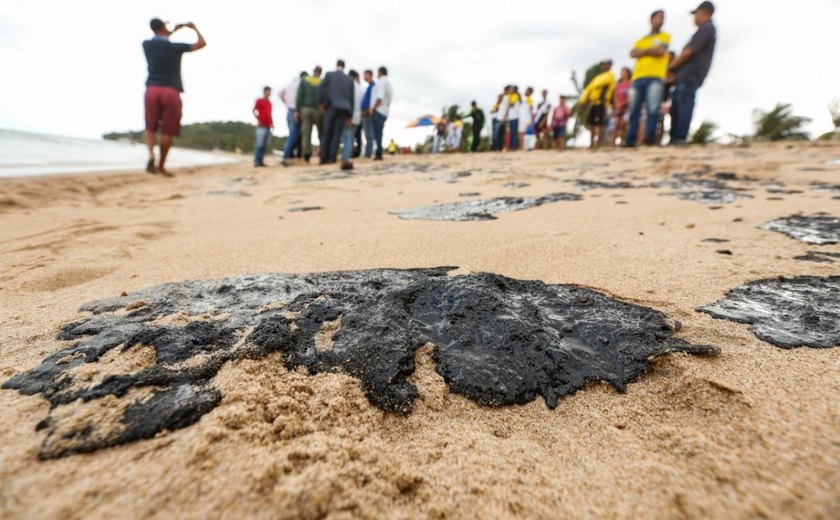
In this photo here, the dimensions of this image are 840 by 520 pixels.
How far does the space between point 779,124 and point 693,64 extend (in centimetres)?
814

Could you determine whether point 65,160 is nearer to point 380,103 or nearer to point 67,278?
point 380,103

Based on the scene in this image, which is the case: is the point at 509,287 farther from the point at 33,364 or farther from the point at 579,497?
the point at 33,364

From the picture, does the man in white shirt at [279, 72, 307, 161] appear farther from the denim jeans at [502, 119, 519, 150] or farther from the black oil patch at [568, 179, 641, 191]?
the black oil patch at [568, 179, 641, 191]

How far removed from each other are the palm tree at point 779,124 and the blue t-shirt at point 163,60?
1247 centimetres

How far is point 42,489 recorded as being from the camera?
0.45 meters

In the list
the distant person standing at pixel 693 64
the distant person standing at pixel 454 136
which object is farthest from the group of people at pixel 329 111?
the distant person standing at pixel 454 136

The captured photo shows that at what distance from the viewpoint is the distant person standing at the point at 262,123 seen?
23.2 feet

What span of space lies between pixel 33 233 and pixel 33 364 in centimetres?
176

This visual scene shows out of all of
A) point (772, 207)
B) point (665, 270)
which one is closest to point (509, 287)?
point (665, 270)

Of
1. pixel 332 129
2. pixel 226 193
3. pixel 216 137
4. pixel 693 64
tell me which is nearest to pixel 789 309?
pixel 226 193

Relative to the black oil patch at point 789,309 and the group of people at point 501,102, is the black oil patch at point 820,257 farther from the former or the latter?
the group of people at point 501,102

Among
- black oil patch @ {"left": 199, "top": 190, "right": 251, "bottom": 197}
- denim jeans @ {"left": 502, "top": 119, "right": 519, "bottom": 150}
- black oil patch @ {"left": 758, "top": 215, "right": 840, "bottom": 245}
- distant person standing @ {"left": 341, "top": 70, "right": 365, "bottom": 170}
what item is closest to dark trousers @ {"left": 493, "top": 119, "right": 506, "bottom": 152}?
denim jeans @ {"left": 502, "top": 119, "right": 519, "bottom": 150}

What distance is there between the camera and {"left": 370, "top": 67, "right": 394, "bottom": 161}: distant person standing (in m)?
6.87

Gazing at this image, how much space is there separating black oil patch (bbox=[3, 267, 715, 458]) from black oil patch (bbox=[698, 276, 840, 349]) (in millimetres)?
162
